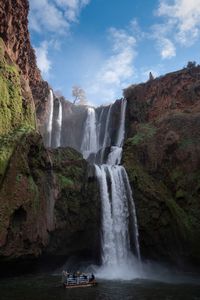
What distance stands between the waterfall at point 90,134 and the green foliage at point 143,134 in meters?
19.6

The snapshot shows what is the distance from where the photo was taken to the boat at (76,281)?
930 inches

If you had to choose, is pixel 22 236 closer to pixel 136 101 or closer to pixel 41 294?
pixel 41 294

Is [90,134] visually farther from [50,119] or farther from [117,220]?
[117,220]

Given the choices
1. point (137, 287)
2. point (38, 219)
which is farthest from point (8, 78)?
point (137, 287)

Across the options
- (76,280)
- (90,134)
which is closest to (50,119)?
(90,134)

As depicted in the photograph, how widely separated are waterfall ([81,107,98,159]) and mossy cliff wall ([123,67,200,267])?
66.7 feet

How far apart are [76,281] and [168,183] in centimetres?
1381

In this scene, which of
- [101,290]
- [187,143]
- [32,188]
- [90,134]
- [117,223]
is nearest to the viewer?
[101,290]

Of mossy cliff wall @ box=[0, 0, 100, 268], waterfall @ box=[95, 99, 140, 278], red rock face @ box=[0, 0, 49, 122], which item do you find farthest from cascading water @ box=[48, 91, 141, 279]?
red rock face @ box=[0, 0, 49, 122]

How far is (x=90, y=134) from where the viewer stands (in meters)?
60.2

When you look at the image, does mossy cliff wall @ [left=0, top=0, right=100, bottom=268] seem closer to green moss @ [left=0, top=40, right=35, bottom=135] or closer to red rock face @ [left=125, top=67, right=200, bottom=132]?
green moss @ [left=0, top=40, right=35, bottom=135]

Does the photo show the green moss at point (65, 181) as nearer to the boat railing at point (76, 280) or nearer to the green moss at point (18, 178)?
the green moss at point (18, 178)

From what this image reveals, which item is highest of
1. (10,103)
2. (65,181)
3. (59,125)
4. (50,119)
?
(59,125)

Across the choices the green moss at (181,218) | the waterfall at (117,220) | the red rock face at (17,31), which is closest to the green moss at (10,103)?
the red rock face at (17,31)
